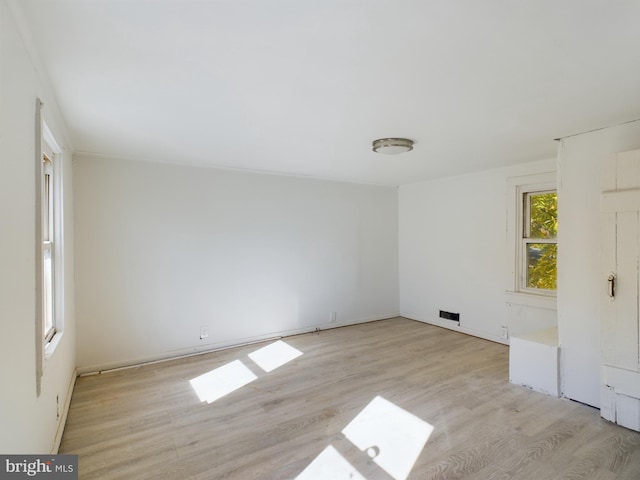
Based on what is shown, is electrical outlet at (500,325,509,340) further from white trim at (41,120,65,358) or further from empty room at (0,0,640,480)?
white trim at (41,120,65,358)

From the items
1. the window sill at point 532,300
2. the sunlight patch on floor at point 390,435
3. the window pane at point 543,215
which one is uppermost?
the window pane at point 543,215

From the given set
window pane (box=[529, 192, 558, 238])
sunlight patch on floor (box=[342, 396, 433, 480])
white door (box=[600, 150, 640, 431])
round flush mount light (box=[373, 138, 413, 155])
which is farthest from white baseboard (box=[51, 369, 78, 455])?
window pane (box=[529, 192, 558, 238])

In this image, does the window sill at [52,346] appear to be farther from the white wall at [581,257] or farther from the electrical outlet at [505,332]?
the electrical outlet at [505,332]

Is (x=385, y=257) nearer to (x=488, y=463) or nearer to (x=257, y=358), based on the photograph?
(x=257, y=358)

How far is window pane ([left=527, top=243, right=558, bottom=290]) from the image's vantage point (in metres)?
3.85

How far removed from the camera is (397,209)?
225 inches

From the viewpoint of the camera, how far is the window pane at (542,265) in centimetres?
385

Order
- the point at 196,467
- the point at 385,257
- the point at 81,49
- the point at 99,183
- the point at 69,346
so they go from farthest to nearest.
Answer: the point at 385,257, the point at 99,183, the point at 69,346, the point at 196,467, the point at 81,49

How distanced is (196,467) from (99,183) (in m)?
2.91

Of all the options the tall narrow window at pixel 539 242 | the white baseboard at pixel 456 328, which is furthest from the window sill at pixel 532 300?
the white baseboard at pixel 456 328

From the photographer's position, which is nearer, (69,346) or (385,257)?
(69,346)

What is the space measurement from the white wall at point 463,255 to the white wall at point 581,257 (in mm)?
1002

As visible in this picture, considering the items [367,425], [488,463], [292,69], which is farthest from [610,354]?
[292,69]

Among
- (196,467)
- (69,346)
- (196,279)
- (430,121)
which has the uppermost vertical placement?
(430,121)
